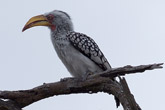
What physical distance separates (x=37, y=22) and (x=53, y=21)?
0.37 metres

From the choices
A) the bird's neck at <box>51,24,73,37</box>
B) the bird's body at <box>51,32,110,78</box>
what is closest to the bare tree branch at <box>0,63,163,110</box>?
the bird's body at <box>51,32,110,78</box>

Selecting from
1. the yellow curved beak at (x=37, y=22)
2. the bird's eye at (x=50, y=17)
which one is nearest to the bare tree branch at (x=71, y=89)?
the yellow curved beak at (x=37, y=22)

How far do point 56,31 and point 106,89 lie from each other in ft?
6.73

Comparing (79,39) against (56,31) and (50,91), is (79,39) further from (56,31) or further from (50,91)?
(50,91)

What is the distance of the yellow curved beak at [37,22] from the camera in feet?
25.1

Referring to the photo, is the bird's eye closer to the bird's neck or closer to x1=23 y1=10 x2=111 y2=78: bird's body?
the bird's neck

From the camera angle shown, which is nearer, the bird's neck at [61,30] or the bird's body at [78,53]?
the bird's body at [78,53]

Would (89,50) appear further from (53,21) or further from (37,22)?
(37,22)

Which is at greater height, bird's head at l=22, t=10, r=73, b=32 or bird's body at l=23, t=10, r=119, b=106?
bird's head at l=22, t=10, r=73, b=32

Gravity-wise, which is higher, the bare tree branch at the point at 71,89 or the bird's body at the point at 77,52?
the bird's body at the point at 77,52

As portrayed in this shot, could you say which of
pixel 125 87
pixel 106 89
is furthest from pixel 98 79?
pixel 125 87

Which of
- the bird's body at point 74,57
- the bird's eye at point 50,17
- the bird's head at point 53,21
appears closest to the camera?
the bird's body at point 74,57

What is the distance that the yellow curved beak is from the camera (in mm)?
7652

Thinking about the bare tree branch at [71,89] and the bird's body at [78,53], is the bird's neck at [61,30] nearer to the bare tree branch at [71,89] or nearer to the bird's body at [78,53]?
the bird's body at [78,53]
